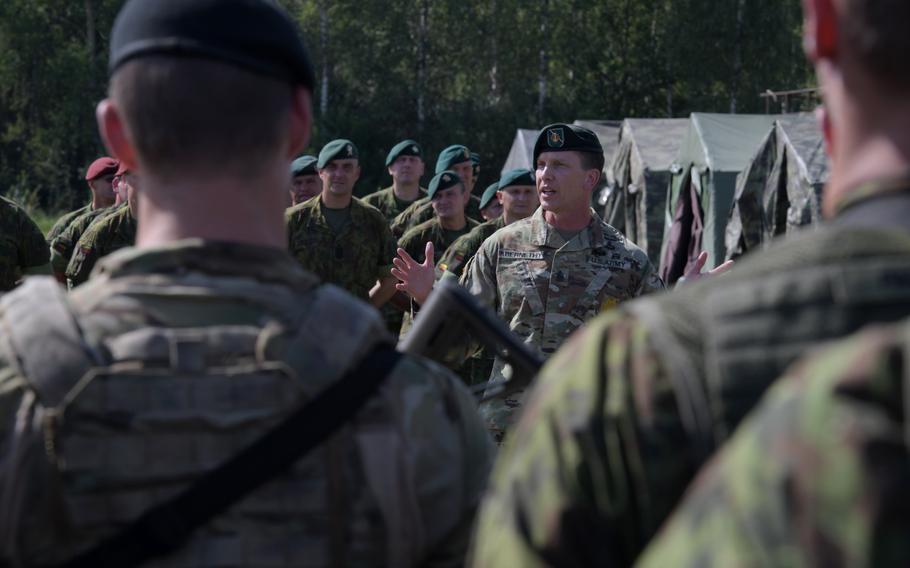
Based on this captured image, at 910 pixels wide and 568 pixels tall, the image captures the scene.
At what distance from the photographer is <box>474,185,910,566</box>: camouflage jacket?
1288 mm

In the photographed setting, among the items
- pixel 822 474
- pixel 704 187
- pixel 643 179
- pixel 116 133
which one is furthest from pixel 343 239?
pixel 643 179

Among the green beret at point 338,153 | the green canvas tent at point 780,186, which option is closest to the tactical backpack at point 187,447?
the green beret at point 338,153

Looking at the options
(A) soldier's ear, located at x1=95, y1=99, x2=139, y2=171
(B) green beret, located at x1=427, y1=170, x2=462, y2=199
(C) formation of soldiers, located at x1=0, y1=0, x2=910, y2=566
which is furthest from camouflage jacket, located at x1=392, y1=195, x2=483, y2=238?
(A) soldier's ear, located at x1=95, y1=99, x2=139, y2=171

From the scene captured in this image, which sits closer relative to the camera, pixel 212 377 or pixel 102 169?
pixel 212 377

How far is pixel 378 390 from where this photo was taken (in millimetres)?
1852

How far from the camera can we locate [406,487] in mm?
1849

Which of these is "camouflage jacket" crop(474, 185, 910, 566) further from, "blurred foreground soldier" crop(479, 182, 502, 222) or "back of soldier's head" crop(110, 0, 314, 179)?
"blurred foreground soldier" crop(479, 182, 502, 222)

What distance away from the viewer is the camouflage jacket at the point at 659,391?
129cm

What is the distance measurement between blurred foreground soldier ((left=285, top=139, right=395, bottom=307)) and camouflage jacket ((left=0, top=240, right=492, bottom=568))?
268 inches

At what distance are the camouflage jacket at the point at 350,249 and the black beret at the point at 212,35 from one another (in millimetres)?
6900

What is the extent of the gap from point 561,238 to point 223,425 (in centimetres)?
434

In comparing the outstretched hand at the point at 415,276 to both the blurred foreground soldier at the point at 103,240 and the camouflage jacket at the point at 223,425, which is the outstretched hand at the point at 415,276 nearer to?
the blurred foreground soldier at the point at 103,240

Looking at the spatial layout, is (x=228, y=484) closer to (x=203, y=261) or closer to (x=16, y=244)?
(x=203, y=261)

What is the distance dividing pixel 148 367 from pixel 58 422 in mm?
133
